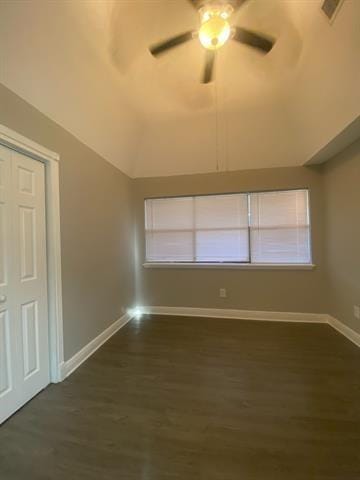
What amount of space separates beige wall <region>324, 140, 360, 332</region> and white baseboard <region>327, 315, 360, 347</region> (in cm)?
6

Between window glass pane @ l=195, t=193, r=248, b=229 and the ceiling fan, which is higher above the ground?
the ceiling fan

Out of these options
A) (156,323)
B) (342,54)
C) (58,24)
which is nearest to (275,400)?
(156,323)

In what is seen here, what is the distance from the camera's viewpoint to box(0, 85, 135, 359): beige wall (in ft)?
7.25

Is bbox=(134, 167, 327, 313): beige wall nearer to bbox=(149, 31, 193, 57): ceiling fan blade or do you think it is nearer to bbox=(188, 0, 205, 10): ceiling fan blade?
bbox=(149, 31, 193, 57): ceiling fan blade

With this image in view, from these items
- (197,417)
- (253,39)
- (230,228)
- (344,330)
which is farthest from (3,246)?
(344,330)

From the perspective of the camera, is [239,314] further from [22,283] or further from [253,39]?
[253,39]

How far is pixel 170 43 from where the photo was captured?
1938 mm

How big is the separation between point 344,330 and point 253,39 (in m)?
3.51

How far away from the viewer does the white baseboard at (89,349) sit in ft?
8.21

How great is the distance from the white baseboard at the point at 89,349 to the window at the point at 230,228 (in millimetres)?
1288

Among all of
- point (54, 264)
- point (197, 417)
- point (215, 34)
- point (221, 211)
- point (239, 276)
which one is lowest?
point (197, 417)

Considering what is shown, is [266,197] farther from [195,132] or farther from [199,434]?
[199,434]

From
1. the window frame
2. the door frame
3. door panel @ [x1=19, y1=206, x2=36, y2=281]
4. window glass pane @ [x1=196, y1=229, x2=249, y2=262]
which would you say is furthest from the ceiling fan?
window glass pane @ [x1=196, y1=229, x2=249, y2=262]

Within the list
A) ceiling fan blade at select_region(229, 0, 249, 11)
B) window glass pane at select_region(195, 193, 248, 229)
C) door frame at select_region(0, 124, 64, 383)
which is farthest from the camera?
window glass pane at select_region(195, 193, 248, 229)
